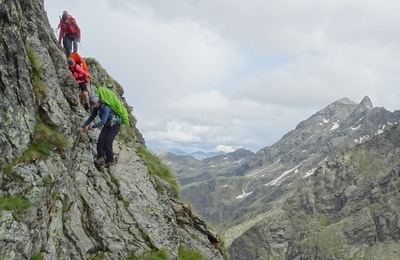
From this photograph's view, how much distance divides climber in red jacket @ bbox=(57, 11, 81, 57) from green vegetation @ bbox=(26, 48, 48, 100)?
785 centimetres

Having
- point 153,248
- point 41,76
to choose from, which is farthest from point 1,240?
point 41,76

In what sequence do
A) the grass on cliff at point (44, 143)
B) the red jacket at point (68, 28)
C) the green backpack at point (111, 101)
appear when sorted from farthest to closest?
the red jacket at point (68, 28)
the green backpack at point (111, 101)
the grass on cliff at point (44, 143)

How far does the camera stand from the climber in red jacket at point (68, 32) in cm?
2620

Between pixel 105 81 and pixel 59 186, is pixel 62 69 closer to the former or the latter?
pixel 59 186

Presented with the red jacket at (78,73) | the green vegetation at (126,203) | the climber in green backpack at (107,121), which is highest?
the red jacket at (78,73)

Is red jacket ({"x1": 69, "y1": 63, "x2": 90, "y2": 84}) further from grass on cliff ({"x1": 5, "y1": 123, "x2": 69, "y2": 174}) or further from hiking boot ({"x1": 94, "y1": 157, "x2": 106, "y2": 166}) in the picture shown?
grass on cliff ({"x1": 5, "y1": 123, "x2": 69, "y2": 174})

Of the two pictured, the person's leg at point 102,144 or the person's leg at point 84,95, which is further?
the person's leg at point 84,95

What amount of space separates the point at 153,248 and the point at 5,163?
7125 millimetres

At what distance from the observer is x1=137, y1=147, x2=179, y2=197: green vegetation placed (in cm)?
2409

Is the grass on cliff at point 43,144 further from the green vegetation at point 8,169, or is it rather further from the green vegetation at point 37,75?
the green vegetation at point 37,75

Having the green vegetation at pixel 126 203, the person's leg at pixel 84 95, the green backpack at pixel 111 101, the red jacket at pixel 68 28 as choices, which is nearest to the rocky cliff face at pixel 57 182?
the green vegetation at pixel 126 203

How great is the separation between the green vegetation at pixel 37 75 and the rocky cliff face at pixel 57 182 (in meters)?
0.04

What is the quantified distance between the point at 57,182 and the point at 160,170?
991 centimetres

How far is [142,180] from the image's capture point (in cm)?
2084
